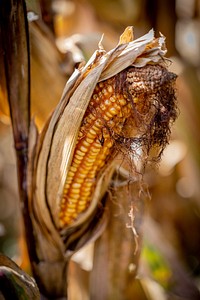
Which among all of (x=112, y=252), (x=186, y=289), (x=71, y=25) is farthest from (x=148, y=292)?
(x=71, y=25)

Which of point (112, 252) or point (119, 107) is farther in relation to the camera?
point (112, 252)

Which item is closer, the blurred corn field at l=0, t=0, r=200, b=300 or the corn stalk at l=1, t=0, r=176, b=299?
the corn stalk at l=1, t=0, r=176, b=299

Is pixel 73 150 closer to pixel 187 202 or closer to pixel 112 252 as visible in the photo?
pixel 112 252

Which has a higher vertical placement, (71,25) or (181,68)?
(71,25)

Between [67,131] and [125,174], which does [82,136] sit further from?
[125,174]

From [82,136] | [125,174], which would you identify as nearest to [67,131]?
[82,136]
